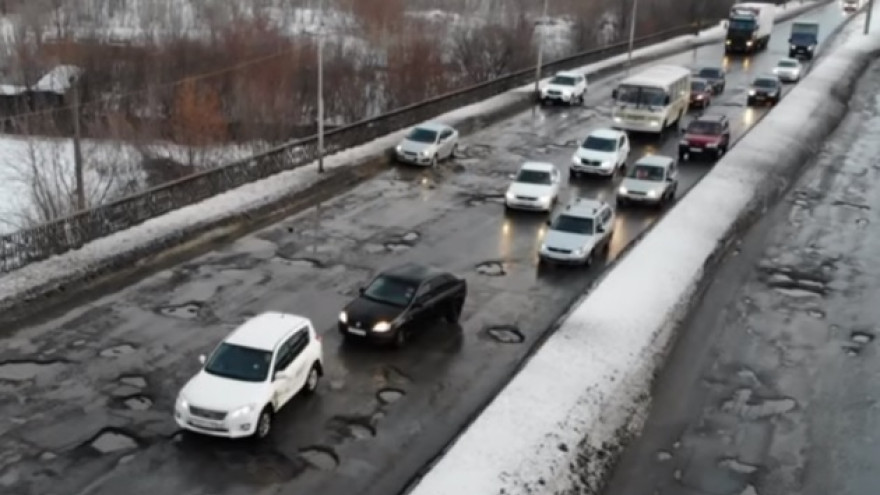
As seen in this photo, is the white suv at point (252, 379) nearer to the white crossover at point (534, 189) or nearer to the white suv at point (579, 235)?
the white suv at point (579, 235)

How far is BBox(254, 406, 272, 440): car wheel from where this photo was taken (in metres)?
17.7

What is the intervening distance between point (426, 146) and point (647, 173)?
9300 mm

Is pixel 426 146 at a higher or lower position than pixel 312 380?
higher

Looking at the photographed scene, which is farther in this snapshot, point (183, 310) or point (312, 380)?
point (183, 310)

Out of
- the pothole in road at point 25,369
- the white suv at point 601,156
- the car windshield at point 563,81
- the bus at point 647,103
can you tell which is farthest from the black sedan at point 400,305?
the car windshield at point 563,81

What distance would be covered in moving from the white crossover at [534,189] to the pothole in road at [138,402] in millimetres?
17207

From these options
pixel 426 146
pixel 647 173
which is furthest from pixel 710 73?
pixel 647 173

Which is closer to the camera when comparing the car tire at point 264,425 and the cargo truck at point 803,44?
the car tire at point 264,425

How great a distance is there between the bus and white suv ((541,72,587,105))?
7.83 meters

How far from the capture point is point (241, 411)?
57.2ft

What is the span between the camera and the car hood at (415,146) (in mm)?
39781

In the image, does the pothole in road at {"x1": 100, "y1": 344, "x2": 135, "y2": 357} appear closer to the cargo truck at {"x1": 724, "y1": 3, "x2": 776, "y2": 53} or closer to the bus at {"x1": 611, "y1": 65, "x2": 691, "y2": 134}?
the bus at {"x1": 611, "y1": 65, "x2": 691, "y2": 134}

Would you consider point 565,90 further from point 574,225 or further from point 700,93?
point 574,225

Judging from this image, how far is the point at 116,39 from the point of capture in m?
75.2
